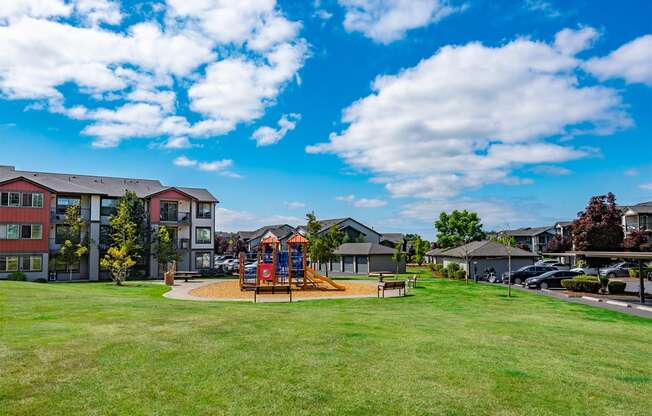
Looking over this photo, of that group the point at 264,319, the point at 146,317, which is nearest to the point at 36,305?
the point at 146,317

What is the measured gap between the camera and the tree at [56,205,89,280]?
41.0 metres

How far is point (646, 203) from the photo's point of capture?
75.1 m

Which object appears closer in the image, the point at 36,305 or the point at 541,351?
the point at 541,351

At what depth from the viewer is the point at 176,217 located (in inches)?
1975

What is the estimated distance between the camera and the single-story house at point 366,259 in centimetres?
5928

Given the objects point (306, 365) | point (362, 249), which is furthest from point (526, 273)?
point (306, 365)

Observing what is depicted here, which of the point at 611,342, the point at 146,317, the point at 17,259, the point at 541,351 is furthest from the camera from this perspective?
the point at 17,259

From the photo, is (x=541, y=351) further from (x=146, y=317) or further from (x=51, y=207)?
(x=51, y=207)

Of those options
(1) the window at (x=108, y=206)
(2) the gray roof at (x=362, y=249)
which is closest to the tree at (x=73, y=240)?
(1) the window at (x=108, y=206)

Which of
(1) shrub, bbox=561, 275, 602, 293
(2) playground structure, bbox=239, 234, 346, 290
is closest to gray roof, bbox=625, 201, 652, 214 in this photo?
(1) shrub, bbox=561, 275, 602, 293

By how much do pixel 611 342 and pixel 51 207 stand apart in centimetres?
4362

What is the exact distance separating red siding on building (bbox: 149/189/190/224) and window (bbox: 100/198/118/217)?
3.52 m

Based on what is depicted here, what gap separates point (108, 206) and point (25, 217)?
780cm

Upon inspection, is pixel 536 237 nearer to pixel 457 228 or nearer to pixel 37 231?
pixel 457 228
